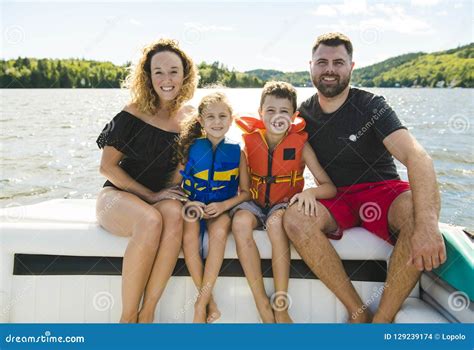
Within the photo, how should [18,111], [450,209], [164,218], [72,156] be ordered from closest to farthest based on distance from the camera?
[164,218]
[450,209]
[72,156]
[18,111]

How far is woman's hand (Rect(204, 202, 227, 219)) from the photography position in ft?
7.99

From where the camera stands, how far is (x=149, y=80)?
274 cm

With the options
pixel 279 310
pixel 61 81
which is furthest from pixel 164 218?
pixel 61 81

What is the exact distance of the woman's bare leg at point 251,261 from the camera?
2369mm

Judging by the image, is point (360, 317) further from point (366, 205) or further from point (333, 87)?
point (333, 87)

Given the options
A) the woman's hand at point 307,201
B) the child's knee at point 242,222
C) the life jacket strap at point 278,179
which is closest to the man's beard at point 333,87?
the life jacket strap at point 278,179

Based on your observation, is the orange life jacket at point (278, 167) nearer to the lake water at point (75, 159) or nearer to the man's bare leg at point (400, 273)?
the lake water at point (75, 159)

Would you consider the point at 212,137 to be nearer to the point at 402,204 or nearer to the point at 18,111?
the point at 402,204

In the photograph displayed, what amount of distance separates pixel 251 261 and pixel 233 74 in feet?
14.0

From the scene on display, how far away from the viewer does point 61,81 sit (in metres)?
21.2

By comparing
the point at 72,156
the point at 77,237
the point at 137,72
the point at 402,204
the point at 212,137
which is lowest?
the point at 72,156

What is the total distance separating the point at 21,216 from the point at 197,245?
1013 mm

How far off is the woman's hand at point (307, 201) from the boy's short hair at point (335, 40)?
2.62 feet

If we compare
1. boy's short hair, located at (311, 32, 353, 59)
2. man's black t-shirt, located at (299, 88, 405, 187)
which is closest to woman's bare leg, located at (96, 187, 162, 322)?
man's black t-shirt, located at (299, 88, 405, 187)
